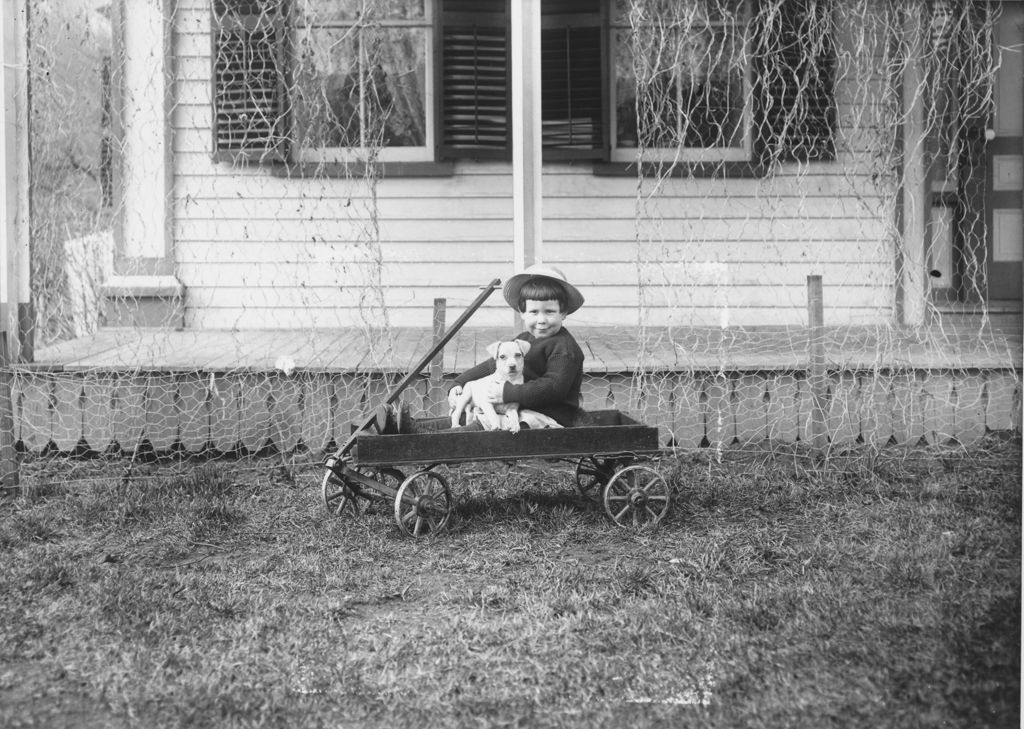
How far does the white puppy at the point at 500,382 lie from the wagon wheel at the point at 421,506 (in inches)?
11.3

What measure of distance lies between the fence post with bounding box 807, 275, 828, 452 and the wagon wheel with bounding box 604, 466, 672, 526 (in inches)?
54.4

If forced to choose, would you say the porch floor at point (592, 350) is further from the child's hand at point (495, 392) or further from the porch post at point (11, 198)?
the child's hand at point (495, 392)

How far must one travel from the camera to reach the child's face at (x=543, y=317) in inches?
165

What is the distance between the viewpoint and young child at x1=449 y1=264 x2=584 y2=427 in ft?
13.4

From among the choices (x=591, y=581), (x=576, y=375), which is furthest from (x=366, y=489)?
(x=591, y=581)

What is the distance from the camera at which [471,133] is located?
24.4 ft

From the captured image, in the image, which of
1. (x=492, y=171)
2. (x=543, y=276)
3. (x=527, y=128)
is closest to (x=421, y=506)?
(x=543, y=276)

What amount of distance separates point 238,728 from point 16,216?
3559 millimetres

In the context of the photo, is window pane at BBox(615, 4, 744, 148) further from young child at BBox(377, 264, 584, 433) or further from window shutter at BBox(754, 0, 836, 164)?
young child at BBox(377, 264, 584, 433)

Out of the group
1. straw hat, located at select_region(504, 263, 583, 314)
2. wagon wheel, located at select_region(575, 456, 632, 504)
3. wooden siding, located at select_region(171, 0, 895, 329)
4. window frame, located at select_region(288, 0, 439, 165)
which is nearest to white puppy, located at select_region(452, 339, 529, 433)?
straw hat, located at select_region(504, 263, 583, 314)

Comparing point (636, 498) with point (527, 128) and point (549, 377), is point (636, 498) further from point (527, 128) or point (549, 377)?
point (527, 128)

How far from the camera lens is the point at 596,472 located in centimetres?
436

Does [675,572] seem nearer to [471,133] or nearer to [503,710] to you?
[503,710]

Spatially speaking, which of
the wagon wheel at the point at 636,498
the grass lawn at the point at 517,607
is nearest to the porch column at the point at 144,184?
the grass lawn at the point at 517,607
